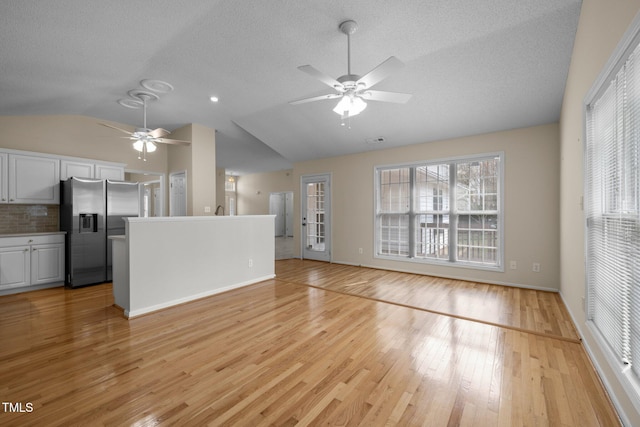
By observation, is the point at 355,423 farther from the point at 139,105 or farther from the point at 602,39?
the point at 139,105

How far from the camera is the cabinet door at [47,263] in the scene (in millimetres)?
4223

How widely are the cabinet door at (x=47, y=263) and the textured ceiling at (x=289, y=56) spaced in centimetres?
215

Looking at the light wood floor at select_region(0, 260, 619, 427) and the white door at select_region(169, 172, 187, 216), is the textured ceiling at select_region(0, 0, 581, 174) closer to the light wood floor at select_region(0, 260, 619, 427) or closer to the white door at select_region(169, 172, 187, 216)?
the white door at select_region(169, 172, 187, 216)

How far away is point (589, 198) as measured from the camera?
7.63 feet

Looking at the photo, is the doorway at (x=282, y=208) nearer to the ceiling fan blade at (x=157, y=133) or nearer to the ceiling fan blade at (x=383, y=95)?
the ceiling fan blade at (x=157, y=133)

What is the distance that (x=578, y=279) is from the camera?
8.96 ft

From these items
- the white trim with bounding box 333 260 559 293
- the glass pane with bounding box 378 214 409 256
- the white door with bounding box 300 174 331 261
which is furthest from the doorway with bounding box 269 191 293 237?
the glass pane with bounding box 378 214 409 256

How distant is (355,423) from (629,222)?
1.97 m

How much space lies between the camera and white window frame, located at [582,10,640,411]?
143 cm

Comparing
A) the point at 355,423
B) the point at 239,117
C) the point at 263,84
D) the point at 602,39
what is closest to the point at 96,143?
the point at 239,117

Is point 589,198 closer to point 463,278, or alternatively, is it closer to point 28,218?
point 463,278

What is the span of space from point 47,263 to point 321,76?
5.13 m

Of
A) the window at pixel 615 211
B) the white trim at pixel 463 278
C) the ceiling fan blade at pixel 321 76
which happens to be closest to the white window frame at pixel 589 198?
the window at pixel 615 211

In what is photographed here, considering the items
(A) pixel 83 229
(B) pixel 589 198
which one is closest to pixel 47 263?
(A) pixel 83 229
